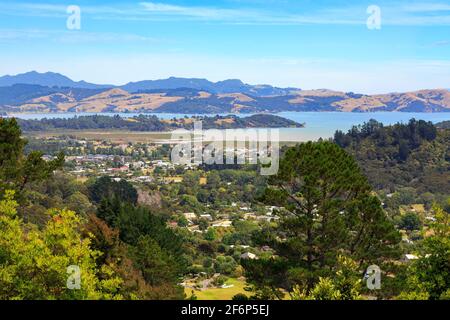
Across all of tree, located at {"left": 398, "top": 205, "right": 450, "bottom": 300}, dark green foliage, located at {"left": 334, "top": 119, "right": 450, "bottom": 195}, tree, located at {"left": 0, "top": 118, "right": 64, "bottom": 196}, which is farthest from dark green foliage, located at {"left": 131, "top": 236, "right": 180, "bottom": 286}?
dark green foliage, located at {"left": 334, "top": 119, "right": 450, "bottom": 195}

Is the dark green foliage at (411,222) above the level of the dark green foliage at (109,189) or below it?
below

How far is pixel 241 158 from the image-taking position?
96.6 meters

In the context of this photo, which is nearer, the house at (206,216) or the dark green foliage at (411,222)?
the dark green foliage at (411,222)

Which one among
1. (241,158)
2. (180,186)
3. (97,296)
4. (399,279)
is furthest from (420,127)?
(97,296)

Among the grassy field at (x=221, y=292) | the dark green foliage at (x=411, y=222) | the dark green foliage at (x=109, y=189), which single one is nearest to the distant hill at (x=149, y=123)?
Answer: the dark green foliage at (x=109, y=189)

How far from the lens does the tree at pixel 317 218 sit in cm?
1558

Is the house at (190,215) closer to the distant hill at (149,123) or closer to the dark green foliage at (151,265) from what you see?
the dark green foliage at (151,265)

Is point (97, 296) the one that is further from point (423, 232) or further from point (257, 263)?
point (257, 263)

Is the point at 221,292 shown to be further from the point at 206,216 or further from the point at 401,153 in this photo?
the point at 401,153

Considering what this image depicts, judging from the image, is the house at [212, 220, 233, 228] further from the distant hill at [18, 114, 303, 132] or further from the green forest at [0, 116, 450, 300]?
the distant hill at [18, 114, 303, 132]

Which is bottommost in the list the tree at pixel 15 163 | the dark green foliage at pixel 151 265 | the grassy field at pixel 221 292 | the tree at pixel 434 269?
the grassy field at pixel 221 292

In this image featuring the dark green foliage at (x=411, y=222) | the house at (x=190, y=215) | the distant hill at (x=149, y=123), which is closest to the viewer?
the dark green foliage at (x=411, y=222)

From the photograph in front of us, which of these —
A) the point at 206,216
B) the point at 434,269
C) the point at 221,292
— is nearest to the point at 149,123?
the point at 206,216
